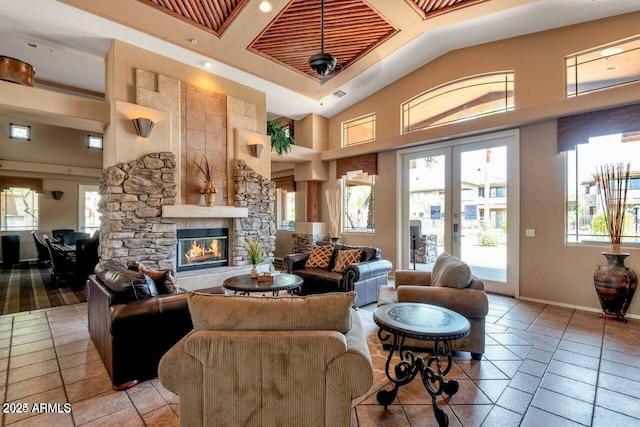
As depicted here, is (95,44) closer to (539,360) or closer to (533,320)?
(539,360)

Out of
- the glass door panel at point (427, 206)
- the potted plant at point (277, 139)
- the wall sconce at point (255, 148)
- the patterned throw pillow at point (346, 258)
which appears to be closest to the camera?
the patterned throw pillow at point (346, 258)

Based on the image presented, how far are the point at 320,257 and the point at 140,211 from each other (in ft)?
9.53

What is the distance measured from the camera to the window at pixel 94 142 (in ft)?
29.4

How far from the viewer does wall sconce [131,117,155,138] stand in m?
4.43

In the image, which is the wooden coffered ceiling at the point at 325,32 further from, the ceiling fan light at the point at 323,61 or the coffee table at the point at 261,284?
the coffee table at the point at 261,284

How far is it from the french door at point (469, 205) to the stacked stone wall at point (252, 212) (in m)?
2.86

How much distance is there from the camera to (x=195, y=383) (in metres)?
1.51

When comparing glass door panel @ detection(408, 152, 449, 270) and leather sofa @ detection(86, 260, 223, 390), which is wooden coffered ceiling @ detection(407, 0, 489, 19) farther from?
leather sofa @ detection(86, 260, 223, 390)


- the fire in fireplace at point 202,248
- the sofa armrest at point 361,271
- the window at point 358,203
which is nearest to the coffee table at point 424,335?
the sofa armrest at point 361,271

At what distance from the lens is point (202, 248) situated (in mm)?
5414

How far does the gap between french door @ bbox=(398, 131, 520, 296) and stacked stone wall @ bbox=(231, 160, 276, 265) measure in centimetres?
286

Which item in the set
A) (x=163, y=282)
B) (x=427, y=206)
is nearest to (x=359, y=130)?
(x=427, y=206)

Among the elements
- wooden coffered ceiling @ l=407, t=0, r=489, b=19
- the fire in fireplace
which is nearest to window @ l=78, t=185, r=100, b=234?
the fire in fireplace

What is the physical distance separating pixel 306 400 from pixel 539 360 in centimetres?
251
